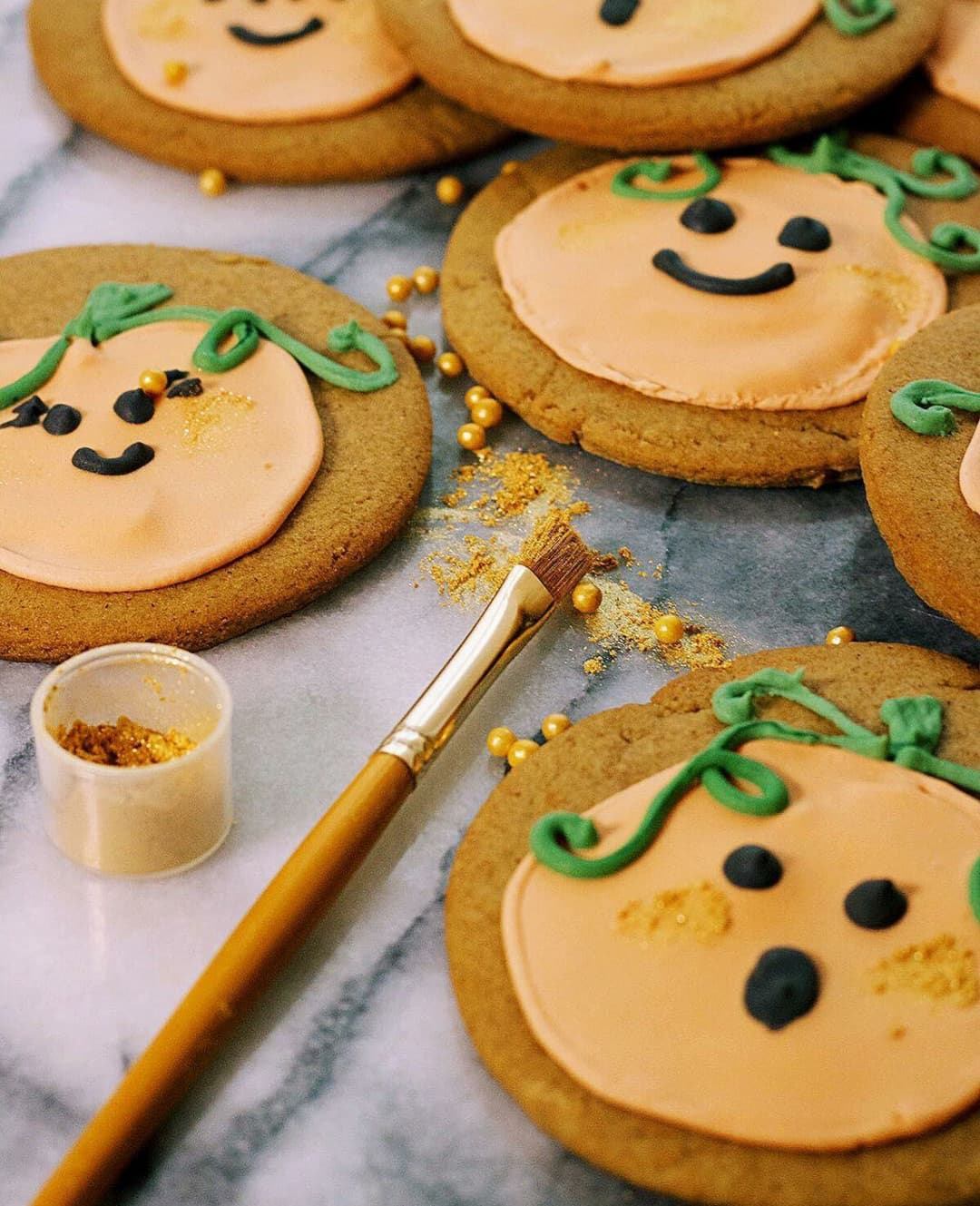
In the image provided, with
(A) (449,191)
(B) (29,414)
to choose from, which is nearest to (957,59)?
(A) (449,191)

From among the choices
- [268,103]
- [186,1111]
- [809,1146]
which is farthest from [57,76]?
[809,1146]

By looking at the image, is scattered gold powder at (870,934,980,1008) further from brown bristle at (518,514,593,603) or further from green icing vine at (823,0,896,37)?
green icing vine at (823,0,896,37)

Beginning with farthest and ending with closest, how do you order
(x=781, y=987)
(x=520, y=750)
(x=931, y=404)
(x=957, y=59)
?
(x=957, y=59)
(x=931, y=404)
(x=520, y=750)
(x=781, y=987)

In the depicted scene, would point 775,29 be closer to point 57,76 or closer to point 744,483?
point 744,483

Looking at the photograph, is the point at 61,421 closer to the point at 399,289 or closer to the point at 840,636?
the point at 399,289

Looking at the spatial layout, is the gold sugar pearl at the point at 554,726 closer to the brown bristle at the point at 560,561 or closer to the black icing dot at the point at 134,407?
the brown bristle at the point at 560,561

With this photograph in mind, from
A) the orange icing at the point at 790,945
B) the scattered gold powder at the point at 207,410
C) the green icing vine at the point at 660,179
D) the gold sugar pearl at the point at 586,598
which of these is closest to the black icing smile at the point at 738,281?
the green icing vine at the point at 660,179
